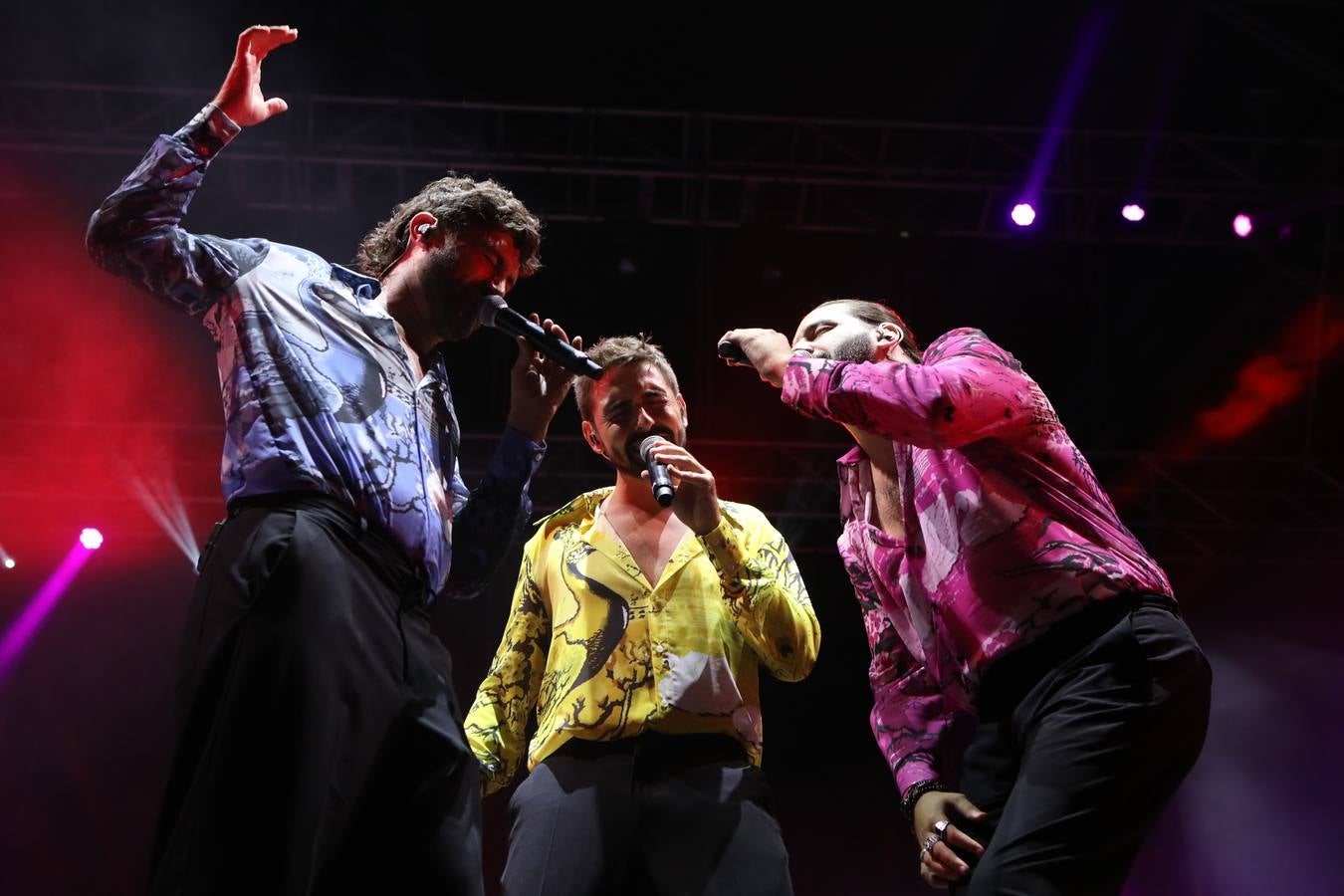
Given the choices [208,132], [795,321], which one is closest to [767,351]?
[208,132]

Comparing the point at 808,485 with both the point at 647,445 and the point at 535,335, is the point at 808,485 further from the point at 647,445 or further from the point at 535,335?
the point at 535,335

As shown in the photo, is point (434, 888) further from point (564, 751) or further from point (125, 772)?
point (125, 772)

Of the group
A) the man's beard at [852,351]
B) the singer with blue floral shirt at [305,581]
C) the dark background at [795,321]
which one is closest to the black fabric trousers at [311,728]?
the singer with blue floral shirt at [305,581]

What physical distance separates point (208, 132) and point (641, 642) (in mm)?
1405

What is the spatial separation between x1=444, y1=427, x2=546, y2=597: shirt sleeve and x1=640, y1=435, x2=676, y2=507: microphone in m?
0.26

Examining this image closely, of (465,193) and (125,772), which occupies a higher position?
(465,193)

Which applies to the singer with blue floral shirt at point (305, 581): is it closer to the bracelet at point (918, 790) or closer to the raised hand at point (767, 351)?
the raised hand at point (767, 351)

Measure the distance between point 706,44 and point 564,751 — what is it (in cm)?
524

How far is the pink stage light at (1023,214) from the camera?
632 cm

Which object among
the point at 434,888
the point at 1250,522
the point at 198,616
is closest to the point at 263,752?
the point at 198,616

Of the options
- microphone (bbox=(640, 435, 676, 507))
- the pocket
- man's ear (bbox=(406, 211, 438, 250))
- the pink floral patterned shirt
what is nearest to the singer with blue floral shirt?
man's ear (bbox=(406, 211, 438, 250))

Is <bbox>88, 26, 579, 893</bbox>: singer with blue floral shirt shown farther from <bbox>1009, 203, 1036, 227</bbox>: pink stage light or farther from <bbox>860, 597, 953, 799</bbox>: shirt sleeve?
<bbox>1009, 203, 1036, 227</bbox>: pink stage light

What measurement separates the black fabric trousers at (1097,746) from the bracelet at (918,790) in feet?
0.97

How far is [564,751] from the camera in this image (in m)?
2.42
